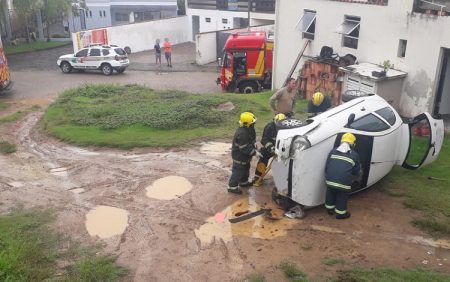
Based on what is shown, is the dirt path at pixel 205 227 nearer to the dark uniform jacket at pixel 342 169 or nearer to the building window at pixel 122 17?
the dark uniform jacket at pixel 342 169

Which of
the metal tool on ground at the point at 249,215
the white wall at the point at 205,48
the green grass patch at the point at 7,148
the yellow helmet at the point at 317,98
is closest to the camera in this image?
the metal tool on ground at the point at 249,215

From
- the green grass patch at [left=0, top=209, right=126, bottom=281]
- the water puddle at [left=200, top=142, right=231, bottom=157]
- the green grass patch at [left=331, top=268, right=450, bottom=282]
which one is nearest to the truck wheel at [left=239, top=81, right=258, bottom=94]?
the water puddle at [left=200, top=142, right=231, bottom=157]

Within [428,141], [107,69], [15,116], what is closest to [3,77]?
[15,116]

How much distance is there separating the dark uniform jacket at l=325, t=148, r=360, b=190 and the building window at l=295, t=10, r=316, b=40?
11051 mm

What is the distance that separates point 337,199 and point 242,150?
6.85 ft

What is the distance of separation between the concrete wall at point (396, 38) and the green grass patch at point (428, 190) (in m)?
3.49

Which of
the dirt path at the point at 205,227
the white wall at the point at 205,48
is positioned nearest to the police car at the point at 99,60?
the white wall at the point at 205,48

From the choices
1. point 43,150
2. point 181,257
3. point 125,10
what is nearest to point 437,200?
point 181,257

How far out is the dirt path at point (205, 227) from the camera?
6746 mm

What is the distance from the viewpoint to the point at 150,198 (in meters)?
9.10

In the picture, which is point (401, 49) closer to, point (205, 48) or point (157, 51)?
point (205, 48)

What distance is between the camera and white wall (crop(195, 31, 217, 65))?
29.7 meters

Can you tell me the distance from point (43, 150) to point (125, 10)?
32653mm

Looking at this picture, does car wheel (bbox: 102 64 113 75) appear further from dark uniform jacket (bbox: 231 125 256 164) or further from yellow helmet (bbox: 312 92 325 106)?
dark uniform jacket (bbox: 231 125 256 164)
